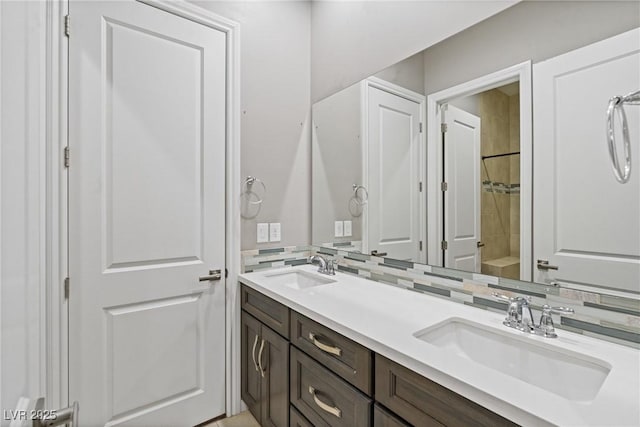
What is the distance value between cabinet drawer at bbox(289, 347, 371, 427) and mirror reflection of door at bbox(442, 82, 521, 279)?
715 mm

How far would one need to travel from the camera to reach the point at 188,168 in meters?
1.76

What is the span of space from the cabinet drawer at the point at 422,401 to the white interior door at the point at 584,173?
0.63 meters

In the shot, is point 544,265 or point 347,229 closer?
point 544,265

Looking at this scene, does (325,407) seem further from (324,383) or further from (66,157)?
(66,157)

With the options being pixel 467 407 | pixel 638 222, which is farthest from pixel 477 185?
pixel 467 407

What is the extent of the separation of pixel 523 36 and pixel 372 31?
35.0 inches

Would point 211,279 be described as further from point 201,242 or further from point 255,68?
point 255,68

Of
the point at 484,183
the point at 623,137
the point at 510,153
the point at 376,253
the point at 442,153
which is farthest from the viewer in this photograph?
the point at 376,253

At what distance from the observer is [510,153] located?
4.00ft

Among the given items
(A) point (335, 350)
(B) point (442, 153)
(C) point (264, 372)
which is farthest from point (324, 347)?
(B) point (442, 153)

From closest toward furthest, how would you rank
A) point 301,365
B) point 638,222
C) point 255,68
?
point 638,222 < point 301,365 < point 255,68

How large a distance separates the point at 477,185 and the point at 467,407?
2.93ft

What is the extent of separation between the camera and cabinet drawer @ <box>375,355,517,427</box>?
0.74m

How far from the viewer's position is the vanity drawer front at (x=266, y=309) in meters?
1.48
